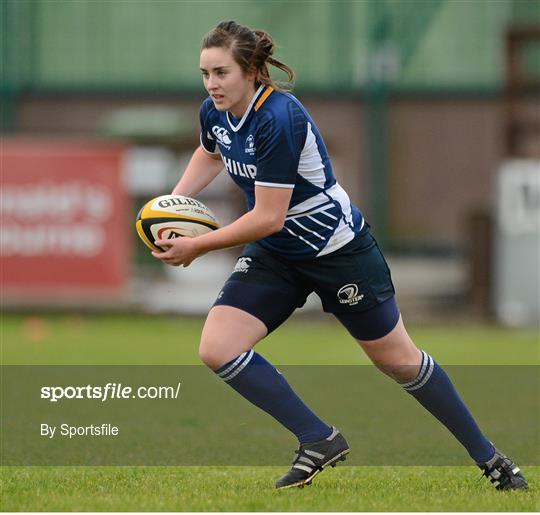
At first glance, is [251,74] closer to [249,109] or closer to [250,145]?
[249,109]

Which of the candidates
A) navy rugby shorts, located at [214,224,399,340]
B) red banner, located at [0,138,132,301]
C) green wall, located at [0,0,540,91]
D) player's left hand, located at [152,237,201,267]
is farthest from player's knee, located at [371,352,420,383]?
green wall, located at [0,0,540,91]

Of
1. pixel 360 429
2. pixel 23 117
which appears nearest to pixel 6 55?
pixel 23 117

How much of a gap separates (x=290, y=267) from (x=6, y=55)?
13.5 meters

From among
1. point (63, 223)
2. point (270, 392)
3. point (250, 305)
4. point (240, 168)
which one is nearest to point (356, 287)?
point (250, 305)

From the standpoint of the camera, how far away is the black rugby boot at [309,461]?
5016 millimetres

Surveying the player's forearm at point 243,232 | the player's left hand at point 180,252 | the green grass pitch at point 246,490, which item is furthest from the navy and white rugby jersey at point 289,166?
the green grass pitch at point 246,490

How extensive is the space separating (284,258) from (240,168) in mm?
377

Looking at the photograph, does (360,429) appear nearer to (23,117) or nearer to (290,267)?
(290,267)

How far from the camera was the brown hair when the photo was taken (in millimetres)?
4770

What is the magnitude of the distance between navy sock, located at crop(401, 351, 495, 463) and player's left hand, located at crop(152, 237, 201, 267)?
3.17 feet

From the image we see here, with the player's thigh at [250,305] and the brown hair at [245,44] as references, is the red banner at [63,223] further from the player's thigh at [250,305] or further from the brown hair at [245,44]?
the brown hair at [245,44]

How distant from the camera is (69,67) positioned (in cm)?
1878

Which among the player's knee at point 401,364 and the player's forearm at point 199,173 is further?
the player's forearm at point 199,173

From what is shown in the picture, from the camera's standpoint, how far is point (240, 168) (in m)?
4.95
